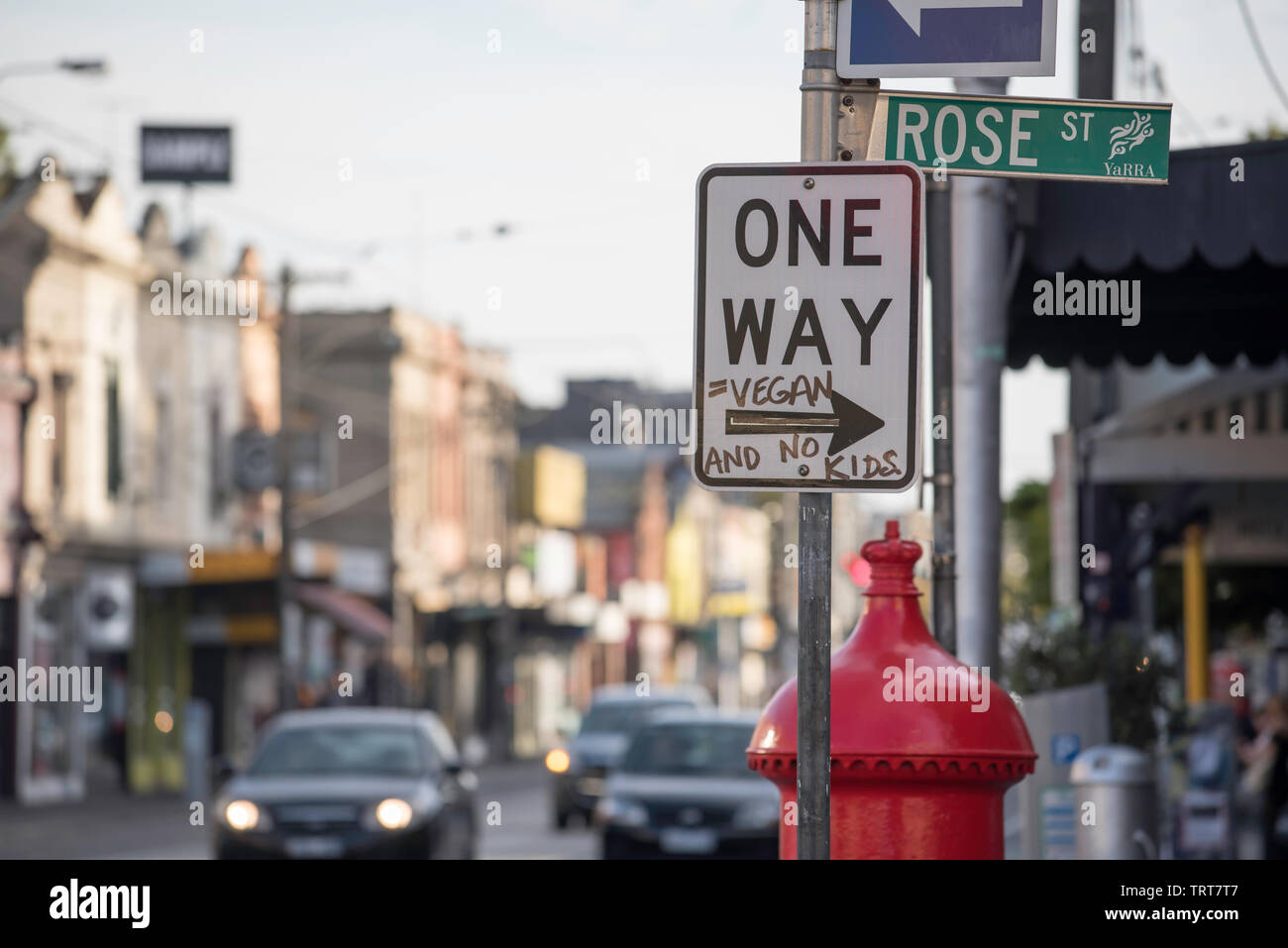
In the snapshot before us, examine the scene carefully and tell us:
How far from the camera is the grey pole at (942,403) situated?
7.90m

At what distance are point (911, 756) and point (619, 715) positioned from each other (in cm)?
2363

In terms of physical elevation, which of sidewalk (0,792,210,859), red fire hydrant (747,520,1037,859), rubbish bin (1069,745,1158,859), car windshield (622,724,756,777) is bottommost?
sidewalk (0,792,210,859)

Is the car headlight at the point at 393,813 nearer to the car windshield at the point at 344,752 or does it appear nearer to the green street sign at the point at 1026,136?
the car windshield at the point at 344,752

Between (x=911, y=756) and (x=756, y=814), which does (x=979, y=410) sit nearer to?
(x=911, y=756)

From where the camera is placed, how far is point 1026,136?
20.4 ft

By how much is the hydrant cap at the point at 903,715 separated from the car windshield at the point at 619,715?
2252 centimetres

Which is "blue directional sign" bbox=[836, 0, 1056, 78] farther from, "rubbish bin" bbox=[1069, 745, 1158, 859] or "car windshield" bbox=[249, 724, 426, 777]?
"car windshield" bbox=[249, 724, 426, 777]

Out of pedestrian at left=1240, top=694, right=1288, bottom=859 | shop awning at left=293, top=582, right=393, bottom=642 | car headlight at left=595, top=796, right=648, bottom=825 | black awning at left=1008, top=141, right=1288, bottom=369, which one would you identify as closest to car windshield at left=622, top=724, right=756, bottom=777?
car headlight at left=595, top=796, right=648, bottom=825

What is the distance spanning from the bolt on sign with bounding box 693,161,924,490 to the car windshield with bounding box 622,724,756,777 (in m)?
13.7

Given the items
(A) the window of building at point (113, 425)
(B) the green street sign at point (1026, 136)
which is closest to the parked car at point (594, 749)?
(A) the window of building at point (113, 425)

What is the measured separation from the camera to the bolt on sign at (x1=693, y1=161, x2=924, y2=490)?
466cm

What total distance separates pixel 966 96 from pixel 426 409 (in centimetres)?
5019

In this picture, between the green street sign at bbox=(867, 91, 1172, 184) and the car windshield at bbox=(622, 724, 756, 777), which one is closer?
the green street sign at bbox=(867, 91, 1172, 184)
